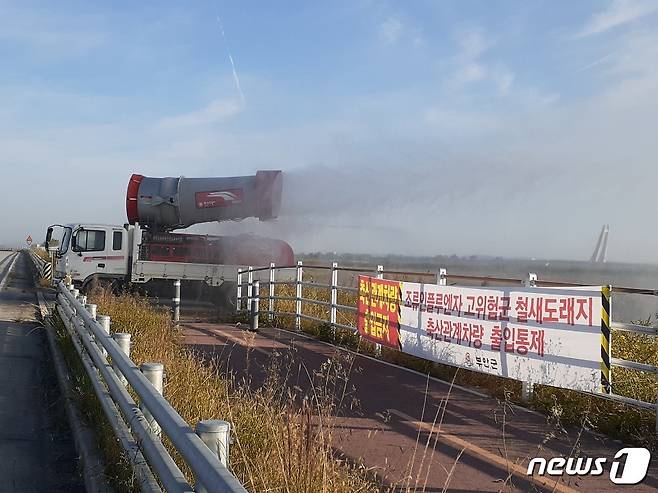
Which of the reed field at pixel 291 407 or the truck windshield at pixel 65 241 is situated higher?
the truck windshield at pixel 65 241

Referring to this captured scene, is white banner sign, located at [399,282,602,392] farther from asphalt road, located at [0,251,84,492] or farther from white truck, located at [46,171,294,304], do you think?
white truck, located at [46,171,294,304]

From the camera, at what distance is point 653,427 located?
614 cm

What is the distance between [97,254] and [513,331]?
1631 centimetres

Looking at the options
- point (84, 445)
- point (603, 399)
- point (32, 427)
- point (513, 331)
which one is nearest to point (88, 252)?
point (32, 427)

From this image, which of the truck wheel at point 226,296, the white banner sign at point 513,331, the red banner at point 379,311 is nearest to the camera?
the white banner sign at point 513,331

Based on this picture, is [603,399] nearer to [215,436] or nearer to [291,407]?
[291,407]

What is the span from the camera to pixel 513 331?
7586 mm

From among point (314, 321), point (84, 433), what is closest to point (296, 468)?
point (84, 433)

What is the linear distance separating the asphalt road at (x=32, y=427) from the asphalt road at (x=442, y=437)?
219 cm

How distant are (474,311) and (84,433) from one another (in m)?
4.80

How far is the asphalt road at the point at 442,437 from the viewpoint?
4859 mm

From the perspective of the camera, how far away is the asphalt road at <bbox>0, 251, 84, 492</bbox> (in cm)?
530

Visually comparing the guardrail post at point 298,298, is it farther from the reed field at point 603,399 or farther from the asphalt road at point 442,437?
the asphalt road at point 442,437

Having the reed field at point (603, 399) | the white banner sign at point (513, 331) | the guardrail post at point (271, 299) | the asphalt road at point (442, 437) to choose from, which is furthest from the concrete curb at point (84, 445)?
the guardrail post at point (271, 299)
